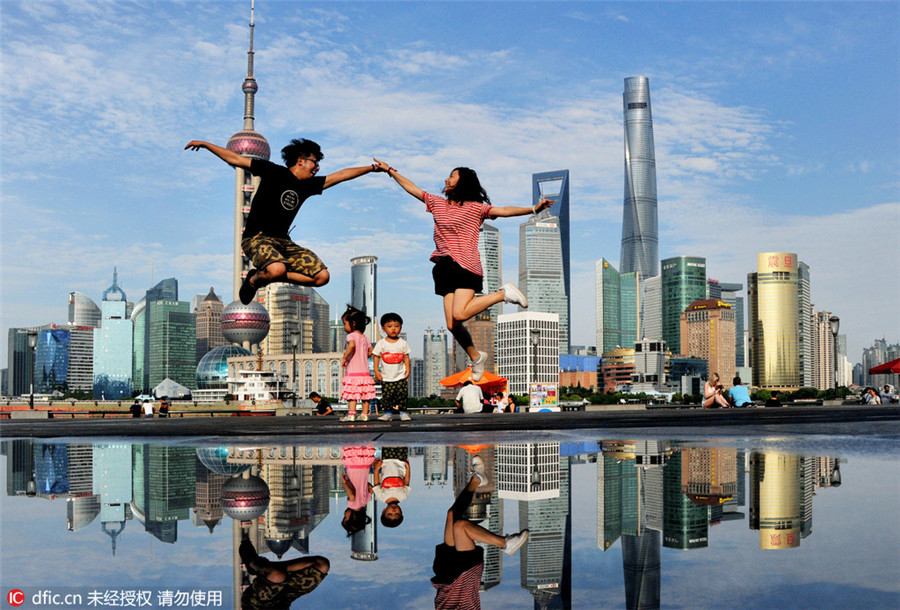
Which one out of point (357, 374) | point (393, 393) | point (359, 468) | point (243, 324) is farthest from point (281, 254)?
point (243, 324)

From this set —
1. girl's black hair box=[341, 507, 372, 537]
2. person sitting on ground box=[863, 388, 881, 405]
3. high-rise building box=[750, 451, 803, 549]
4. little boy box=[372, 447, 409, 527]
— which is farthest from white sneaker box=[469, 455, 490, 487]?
person sitting on ground box=[863, 388, 881, 405]

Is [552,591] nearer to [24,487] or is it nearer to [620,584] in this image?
[620,584]

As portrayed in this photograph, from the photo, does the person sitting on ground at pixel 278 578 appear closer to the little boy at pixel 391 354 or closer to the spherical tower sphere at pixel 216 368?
the little boy at pixel 391 354

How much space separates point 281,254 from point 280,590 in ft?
22.3

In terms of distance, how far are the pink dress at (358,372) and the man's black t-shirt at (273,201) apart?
4.33 metres

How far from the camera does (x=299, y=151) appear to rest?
9836 millimetres

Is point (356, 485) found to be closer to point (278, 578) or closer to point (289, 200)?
point (278, 578)

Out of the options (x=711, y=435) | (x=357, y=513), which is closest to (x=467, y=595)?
(x=357, y=513)

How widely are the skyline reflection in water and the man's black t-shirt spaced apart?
4.02 metres

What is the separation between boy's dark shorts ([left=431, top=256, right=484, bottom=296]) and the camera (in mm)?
9969

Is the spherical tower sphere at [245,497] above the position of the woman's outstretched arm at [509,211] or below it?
below

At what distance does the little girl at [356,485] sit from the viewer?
3.67 m

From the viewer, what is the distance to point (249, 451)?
288 inches

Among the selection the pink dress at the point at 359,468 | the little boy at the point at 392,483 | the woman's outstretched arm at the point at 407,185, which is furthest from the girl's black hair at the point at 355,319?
the little boy at the point at 392,483
